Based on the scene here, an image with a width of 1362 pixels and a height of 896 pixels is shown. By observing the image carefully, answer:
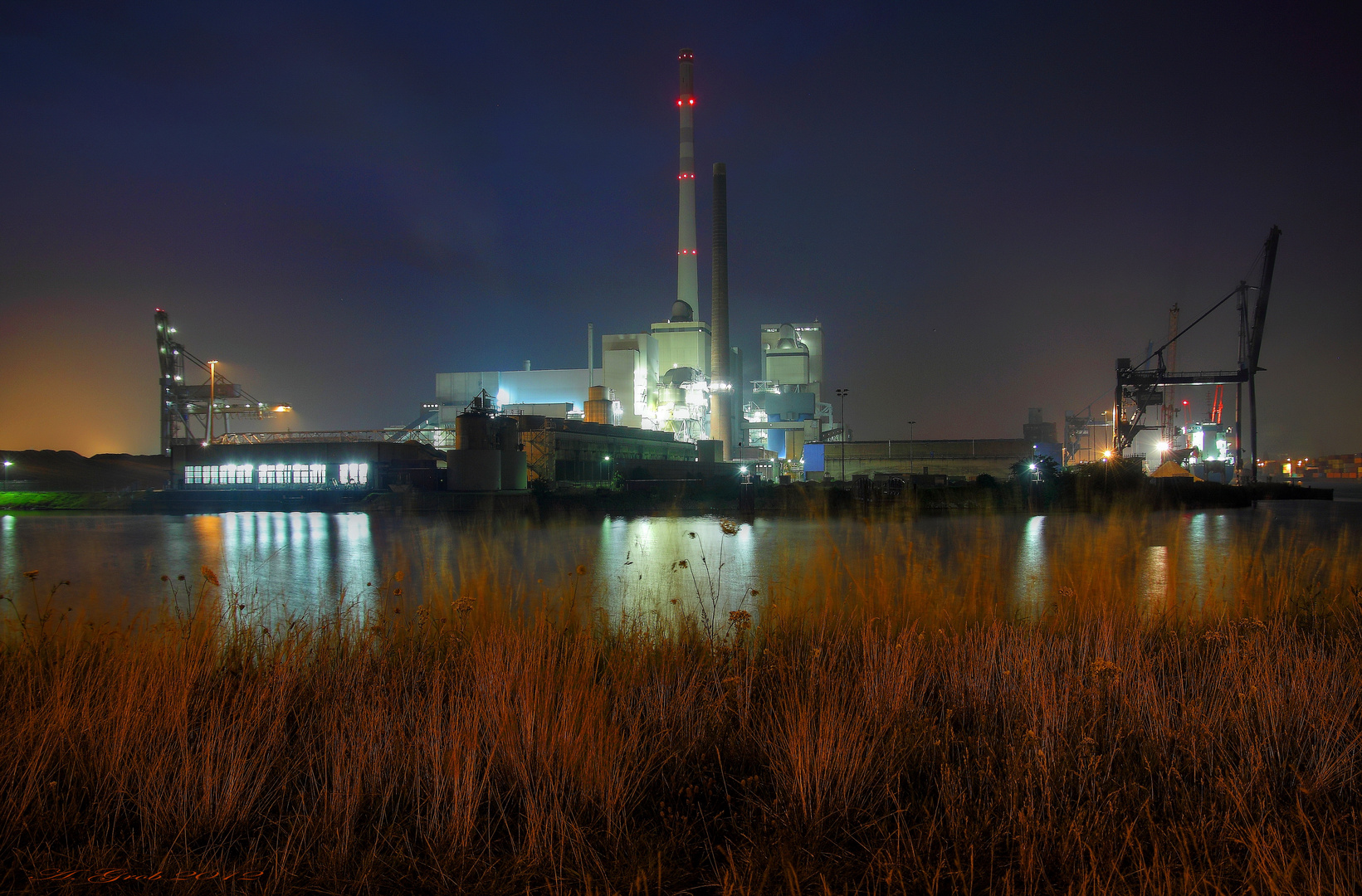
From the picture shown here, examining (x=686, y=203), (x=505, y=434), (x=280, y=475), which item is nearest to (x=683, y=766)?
(x=505, y=434)

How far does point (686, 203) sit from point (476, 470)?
1837 inches

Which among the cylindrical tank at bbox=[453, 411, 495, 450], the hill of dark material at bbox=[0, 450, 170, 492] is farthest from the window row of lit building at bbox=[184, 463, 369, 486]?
the hill of dark material at bbox=[0, 450, 170, 492]

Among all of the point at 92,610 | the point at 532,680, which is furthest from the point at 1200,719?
the point at 92,610

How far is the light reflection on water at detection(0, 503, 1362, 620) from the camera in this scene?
320 inches

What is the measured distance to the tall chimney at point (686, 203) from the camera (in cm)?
6950

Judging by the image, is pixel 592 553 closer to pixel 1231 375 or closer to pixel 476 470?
pixel 476 470

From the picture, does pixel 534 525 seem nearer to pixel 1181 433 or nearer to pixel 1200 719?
pixel 1200 719

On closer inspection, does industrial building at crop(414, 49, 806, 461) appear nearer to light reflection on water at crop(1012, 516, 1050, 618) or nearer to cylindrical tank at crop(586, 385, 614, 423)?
cylindrical tank at crop(586, 385, 614, 423)

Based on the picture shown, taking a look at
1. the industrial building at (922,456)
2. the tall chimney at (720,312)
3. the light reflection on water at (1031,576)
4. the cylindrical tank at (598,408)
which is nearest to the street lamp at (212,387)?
the cylindrical tank at (598,408)

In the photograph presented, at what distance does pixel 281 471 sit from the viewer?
3891cm

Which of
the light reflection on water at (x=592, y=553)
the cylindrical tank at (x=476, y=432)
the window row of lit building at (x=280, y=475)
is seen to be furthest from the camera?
the window row of lit building at (x=280, y=475)

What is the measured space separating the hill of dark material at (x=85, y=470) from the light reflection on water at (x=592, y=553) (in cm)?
3319

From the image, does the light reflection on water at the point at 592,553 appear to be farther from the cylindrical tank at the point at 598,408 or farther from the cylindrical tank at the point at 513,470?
the cylindrical tank at the point at 598,408

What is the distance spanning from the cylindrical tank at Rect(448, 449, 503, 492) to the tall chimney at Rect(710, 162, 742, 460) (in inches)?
1179
